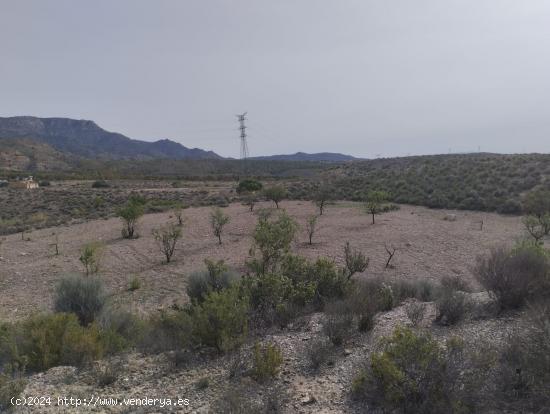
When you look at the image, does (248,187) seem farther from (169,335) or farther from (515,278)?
(515,278)

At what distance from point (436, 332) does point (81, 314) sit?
23.5ft

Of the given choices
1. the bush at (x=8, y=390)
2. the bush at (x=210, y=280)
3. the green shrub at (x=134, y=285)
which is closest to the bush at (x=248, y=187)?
the green shrub at (x=134, y=285)

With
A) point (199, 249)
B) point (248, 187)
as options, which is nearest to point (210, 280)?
point (199, 249)

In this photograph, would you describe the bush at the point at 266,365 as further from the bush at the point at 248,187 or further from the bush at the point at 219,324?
the bush at the point at 248,187

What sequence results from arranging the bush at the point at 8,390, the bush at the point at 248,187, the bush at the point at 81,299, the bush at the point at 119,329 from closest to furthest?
the bush at the point at 8,390 < the bush at the point at 119,329 < the bush at the point at 81,299 < the bush at the point at 248,187

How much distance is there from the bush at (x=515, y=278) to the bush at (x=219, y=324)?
15.9 feet

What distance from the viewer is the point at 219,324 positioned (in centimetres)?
650

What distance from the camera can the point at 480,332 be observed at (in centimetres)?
662

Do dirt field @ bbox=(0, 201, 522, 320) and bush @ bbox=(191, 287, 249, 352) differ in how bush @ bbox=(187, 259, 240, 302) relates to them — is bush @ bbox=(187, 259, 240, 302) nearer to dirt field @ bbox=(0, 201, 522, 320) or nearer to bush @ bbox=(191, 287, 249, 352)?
dirt field @ bbox=(0, 201, 522, 320)

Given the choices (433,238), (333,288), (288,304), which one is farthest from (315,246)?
(288,304)

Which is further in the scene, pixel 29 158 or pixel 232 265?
pixel 29 158

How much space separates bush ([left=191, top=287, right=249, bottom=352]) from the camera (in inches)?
255

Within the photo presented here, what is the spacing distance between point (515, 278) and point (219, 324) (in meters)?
5.48

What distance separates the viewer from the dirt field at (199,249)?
44.6 feet
